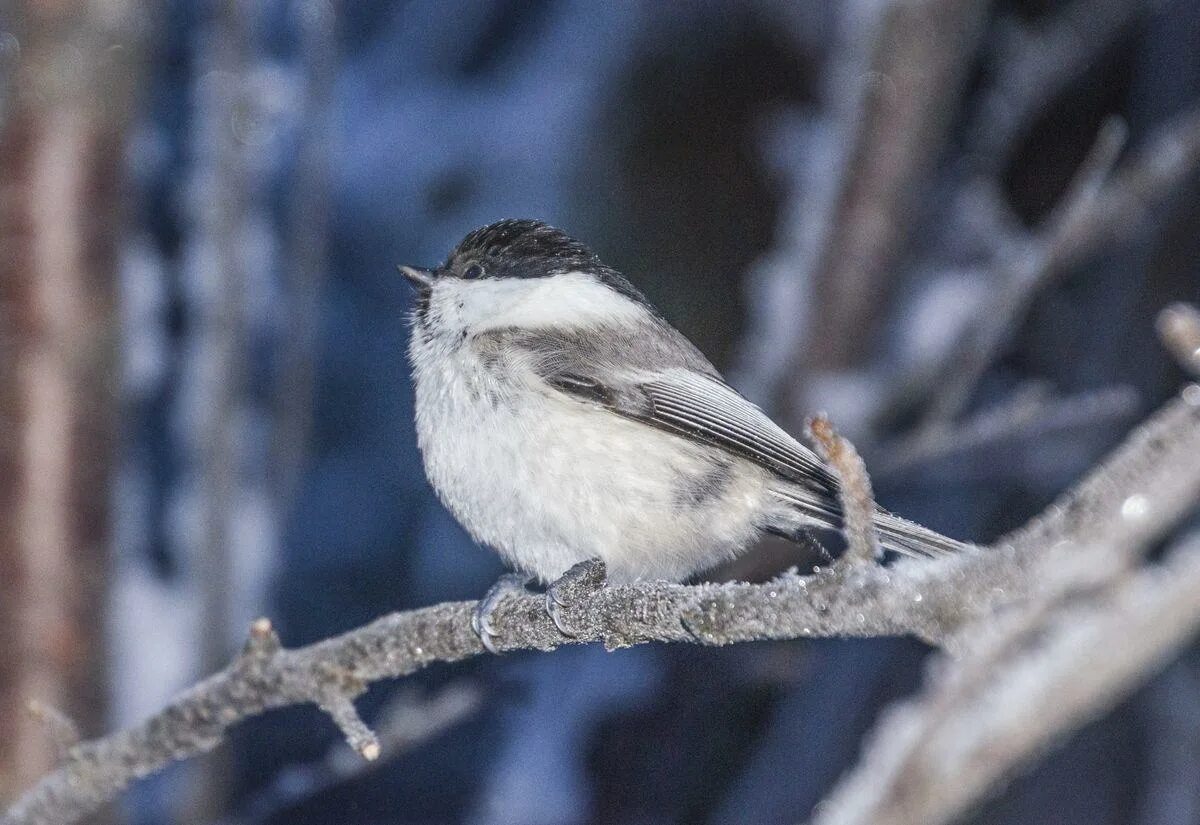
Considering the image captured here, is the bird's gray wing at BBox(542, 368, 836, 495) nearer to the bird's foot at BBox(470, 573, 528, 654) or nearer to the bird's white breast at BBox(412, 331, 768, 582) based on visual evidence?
the bird's white breast at BBox(412, 331, 768, 582)

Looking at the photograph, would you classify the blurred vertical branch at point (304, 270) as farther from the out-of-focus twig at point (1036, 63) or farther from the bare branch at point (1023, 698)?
the bare branch at point (1023, 698)

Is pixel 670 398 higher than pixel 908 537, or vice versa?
pixel 670 398

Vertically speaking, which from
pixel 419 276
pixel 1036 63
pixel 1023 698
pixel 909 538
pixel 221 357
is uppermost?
pixel 1036 63

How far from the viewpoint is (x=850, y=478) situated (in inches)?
46.4

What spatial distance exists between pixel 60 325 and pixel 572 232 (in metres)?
1.94

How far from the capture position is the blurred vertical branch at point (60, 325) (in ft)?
8.01

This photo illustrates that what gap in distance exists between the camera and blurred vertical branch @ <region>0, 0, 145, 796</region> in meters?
2.44

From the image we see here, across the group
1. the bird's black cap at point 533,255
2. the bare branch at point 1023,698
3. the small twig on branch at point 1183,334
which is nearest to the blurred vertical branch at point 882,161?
the bird's black cap at point 533,255

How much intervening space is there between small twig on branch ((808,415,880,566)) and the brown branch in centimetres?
4

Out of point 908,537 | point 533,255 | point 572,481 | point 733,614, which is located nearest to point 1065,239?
point 908,537

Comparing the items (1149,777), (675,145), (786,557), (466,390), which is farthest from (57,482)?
(1149,777)

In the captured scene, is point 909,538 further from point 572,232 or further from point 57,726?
point 572,232

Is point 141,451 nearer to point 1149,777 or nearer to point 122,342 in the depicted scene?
point 122,342

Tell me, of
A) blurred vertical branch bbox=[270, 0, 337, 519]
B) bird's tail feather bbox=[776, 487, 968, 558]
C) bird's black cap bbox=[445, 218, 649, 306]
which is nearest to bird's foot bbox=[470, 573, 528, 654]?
bird's tail feather bbox=[776, 487, 968, 558]
